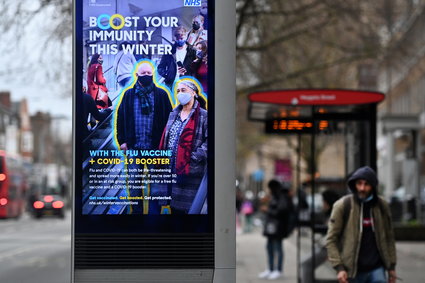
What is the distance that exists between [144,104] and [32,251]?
11.0ft

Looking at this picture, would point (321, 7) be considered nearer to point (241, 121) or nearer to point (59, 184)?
point (59, 184)

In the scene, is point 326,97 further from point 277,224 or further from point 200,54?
point 200,54

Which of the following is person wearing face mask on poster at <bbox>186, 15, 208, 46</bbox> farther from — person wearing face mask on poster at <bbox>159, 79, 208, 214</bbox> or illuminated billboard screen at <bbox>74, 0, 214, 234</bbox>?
person wearing face mask on poster at <bbox>159, 79, 208, 214</bbox>

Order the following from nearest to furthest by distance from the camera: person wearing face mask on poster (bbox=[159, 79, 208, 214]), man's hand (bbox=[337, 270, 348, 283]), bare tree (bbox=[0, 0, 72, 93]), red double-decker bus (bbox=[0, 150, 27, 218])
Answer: person wearing face mask on poster (bbox=[159, 79, 208, 214]) < man's hand (bbox=[337, 270, 348, 283]) < red double-decker bus (bbox=[0, 150, 27, 218]) < bare tree (bbox=[0, 0, 72, 93])

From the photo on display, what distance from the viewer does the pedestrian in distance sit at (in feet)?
50.9

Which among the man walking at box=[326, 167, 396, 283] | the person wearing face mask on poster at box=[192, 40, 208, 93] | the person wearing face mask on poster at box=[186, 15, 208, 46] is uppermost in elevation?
the person wearing face mask on poster at box=[186, 15, 208, 46]

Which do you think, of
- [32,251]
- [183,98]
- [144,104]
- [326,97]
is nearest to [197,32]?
[183,98]

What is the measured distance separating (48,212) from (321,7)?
1507 cm

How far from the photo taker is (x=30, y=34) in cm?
1118

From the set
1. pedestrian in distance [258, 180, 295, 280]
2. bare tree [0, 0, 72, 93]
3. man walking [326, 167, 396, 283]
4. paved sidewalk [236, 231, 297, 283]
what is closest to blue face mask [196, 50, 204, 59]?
man walking [326, 167, 396, 283]

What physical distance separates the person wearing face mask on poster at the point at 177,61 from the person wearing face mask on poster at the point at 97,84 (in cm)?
42

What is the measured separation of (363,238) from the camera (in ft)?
25.7

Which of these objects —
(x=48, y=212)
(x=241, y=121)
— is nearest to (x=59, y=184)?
(x=48, y=212)

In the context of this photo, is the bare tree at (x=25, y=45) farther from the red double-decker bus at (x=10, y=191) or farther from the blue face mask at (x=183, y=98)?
the blue face mask at (x=183, y=98)
